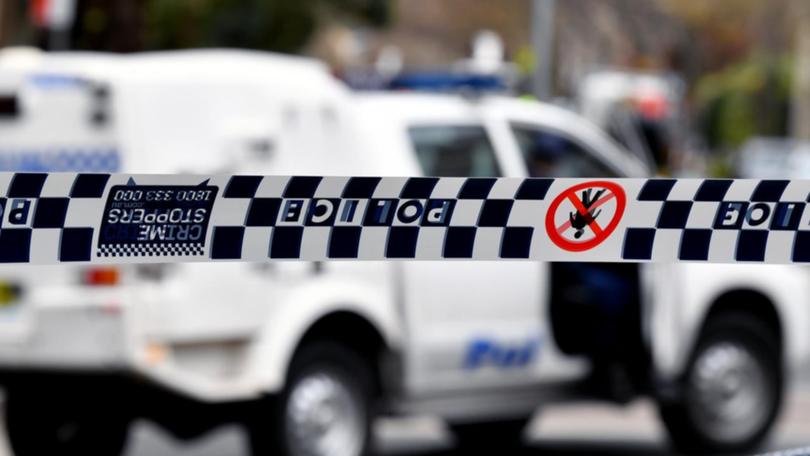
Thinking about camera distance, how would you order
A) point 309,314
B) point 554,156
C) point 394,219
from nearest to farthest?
1. point 394,219
2. point 309,314
3. point 554,156

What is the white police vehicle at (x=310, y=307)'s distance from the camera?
321 inches

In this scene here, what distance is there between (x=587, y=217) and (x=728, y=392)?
5929mm

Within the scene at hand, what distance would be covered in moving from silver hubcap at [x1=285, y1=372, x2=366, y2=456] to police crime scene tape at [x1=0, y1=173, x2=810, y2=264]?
14.0 ft

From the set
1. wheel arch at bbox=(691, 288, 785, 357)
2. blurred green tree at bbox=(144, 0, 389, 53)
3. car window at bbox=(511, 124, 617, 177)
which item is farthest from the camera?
blurred green tree at bbox=(144, 0, 389, 53)

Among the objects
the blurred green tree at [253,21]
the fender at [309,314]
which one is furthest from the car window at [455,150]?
the blurred green tree at [253,21]

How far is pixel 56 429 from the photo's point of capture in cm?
905

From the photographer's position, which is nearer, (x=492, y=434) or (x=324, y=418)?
(x=324, y=418)

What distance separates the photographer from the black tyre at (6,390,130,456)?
8.66 meters

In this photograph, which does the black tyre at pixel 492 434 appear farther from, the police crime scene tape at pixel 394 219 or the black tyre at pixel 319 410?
the police crime scene tape at pixel 394 219

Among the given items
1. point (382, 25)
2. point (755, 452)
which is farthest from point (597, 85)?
point (755, 452)

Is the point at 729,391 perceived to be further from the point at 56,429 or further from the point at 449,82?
the point at 56,429

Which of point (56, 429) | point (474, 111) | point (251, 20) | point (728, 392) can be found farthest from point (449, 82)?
point (251, 20)

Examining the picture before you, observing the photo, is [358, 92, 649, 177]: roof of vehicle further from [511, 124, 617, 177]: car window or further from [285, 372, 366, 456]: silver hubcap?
[285, 372, 366, 456]: silver hubcap

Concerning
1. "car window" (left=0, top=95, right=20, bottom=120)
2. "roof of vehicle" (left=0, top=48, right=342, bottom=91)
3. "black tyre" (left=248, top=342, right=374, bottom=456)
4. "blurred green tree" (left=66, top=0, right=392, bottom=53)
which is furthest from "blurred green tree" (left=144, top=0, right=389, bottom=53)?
"black tyre" (left=248, top=342, right=374, bottom=456)
